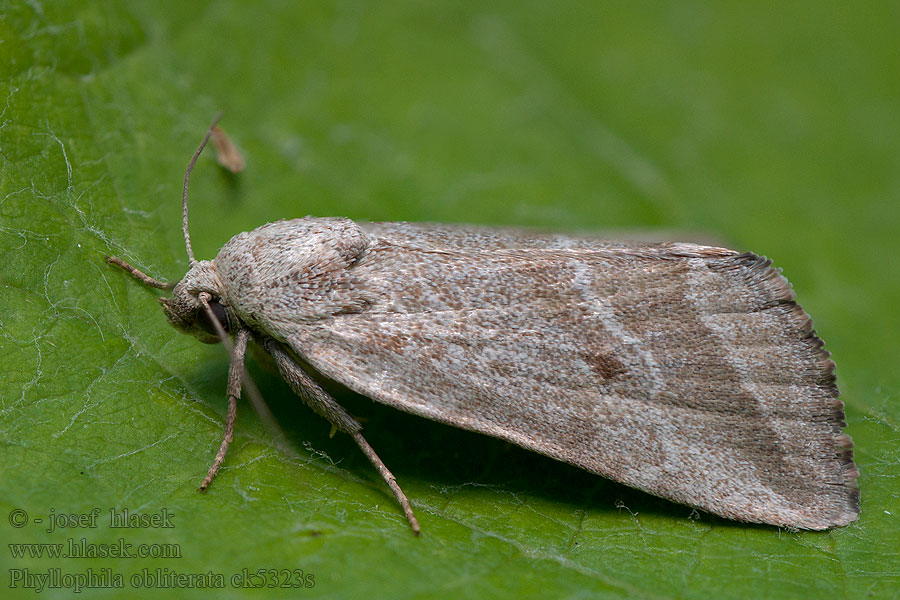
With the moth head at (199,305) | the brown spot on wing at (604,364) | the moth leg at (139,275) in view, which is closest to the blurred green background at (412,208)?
the moth leg at (139,275)

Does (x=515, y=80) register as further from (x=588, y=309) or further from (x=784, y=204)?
(x=588, y=309)

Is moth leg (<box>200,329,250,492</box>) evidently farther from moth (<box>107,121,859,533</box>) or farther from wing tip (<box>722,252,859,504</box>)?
wing tip (<box>722,252,859,504</box>)

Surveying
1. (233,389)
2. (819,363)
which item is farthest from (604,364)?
(233,389)

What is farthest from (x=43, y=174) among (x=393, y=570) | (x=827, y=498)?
(x=827, y=498)

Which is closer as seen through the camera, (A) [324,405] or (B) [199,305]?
(A) [324,405]

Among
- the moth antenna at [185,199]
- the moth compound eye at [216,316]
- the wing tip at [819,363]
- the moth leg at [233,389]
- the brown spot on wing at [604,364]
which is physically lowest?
the moth leg at [233,389]

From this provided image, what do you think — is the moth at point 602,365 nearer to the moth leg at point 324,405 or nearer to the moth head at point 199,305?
the moth leg at point 324,405

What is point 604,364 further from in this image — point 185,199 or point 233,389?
point 185,199
